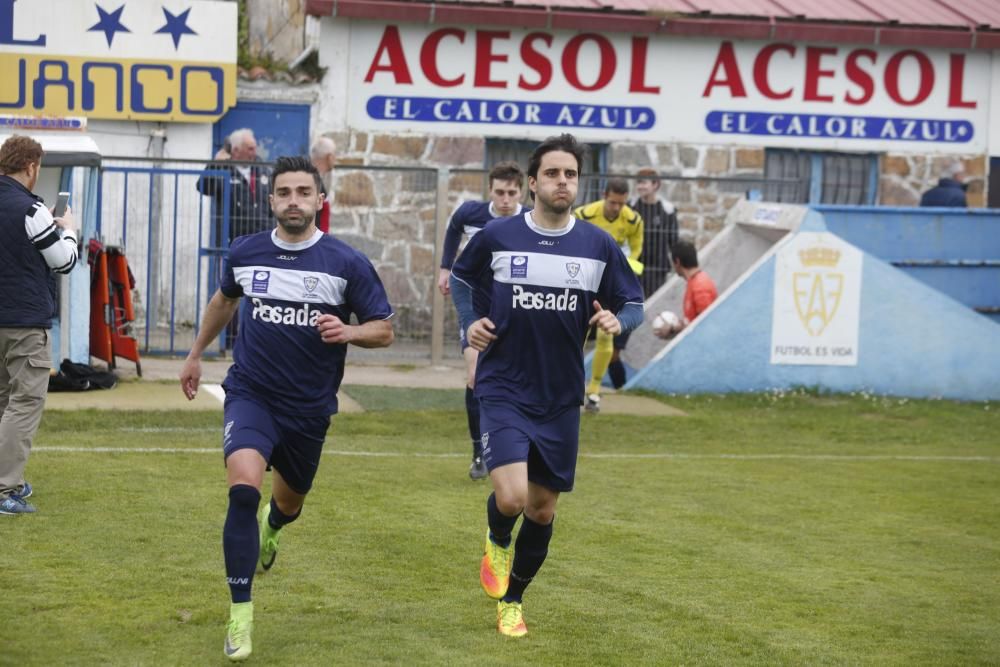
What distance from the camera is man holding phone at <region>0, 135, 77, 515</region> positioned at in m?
8.56

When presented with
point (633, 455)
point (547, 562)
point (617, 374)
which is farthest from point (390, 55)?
point (547, 562)

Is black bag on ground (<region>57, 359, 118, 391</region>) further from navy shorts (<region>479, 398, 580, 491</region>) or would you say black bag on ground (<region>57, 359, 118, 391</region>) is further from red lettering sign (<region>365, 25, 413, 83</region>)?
navy shorts (<region>479, 398, 580, 491</region>)

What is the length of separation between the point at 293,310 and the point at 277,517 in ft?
3.87

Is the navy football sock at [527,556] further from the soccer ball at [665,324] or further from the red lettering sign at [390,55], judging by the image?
the red lettering sign at [390,55]

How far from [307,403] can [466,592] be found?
136cm

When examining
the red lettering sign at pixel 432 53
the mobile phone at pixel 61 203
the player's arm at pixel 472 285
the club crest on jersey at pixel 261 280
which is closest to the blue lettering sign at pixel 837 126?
the red lettering sign at pixel 432 53

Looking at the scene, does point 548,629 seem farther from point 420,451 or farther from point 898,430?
point 898,430

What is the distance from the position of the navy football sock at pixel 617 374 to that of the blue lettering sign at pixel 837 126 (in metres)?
4.99

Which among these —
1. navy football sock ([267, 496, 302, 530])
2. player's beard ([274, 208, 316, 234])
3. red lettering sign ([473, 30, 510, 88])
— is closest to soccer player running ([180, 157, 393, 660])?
player's beard ([274, 208, 316, 234])

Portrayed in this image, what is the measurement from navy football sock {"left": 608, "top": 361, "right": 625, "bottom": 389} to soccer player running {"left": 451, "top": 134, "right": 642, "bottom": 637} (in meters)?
8.29

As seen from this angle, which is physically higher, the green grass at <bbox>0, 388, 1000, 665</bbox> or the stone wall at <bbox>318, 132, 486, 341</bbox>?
the stone wall at <bbox>318, 132, 486, 341</bbox>

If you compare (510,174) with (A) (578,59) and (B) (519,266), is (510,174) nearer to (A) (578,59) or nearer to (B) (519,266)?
(B) (519,266)

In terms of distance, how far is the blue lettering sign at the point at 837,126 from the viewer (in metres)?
19.1

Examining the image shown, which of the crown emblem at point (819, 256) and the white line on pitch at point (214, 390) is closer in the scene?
the white line on pitch at point (214, 390)
